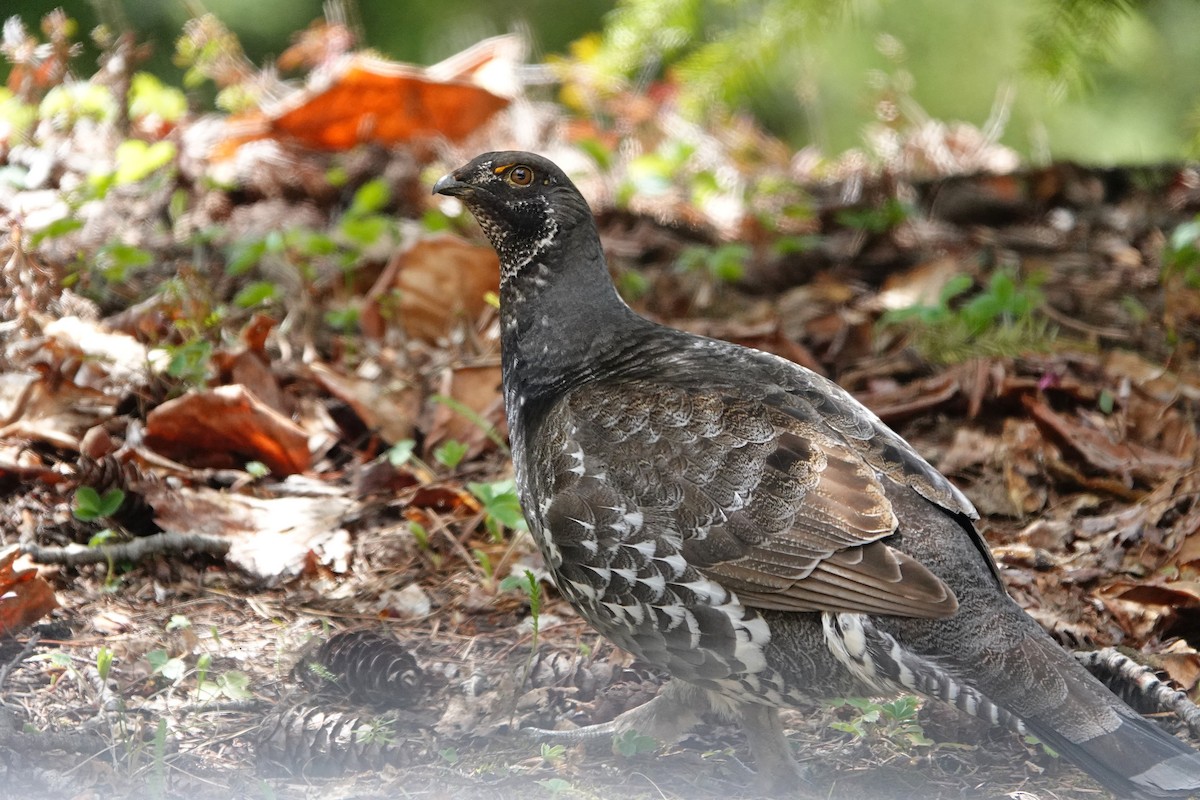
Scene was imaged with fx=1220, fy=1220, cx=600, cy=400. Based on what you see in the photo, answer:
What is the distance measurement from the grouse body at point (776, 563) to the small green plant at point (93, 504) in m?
1.57

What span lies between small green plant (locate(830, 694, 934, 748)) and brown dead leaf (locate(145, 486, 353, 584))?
1.93 metres

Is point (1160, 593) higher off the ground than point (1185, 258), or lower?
lower

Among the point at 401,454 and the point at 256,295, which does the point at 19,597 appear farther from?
the point at 256,295

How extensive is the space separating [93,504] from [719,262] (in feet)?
11.4

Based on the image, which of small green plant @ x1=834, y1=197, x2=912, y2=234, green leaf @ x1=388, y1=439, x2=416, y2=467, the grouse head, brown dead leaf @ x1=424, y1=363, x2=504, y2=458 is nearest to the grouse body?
the grouse head

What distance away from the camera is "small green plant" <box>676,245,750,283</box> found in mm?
6574

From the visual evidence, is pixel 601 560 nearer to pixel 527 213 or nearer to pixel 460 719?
pixel 460 719

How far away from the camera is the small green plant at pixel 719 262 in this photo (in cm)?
657

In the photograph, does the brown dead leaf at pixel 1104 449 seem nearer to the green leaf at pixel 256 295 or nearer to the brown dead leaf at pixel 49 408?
the green leaf at pixel 256 295

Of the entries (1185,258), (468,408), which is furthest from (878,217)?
(468,408)

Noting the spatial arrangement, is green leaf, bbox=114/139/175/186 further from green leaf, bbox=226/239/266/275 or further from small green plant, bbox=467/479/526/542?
small green plant, bbox=467/479/526/542

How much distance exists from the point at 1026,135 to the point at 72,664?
Result: 336 inches

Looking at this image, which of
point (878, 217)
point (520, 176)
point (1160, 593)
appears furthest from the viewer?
point (878, 217)

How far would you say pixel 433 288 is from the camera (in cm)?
612
